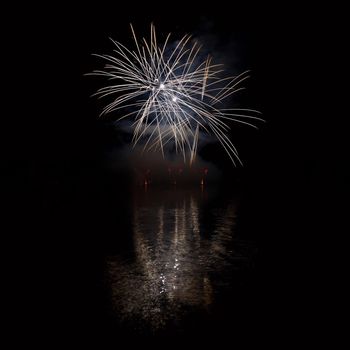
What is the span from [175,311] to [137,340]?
115 centimetres

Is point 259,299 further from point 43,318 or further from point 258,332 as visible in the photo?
point 43,318

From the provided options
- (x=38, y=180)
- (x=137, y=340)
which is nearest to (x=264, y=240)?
(x=137, y=340)

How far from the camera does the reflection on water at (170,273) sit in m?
6.38

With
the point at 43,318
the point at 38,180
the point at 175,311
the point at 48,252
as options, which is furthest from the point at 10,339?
the point at 38,180

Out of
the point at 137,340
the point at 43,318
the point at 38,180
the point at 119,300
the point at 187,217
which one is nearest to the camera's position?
the point at 137,340

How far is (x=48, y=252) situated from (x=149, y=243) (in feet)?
9.73

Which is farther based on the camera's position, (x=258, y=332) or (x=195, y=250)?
(x=195, y=250)

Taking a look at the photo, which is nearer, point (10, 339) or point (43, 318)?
point (10, 339)

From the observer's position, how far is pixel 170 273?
865cm

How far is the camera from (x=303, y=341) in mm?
5426

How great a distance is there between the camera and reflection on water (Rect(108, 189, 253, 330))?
638 cm

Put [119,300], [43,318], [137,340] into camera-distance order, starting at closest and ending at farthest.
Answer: [137,340], [43,318], [119,300]

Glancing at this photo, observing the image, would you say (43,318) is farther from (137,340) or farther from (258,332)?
(258,332)

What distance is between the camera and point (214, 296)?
7.08 meters
